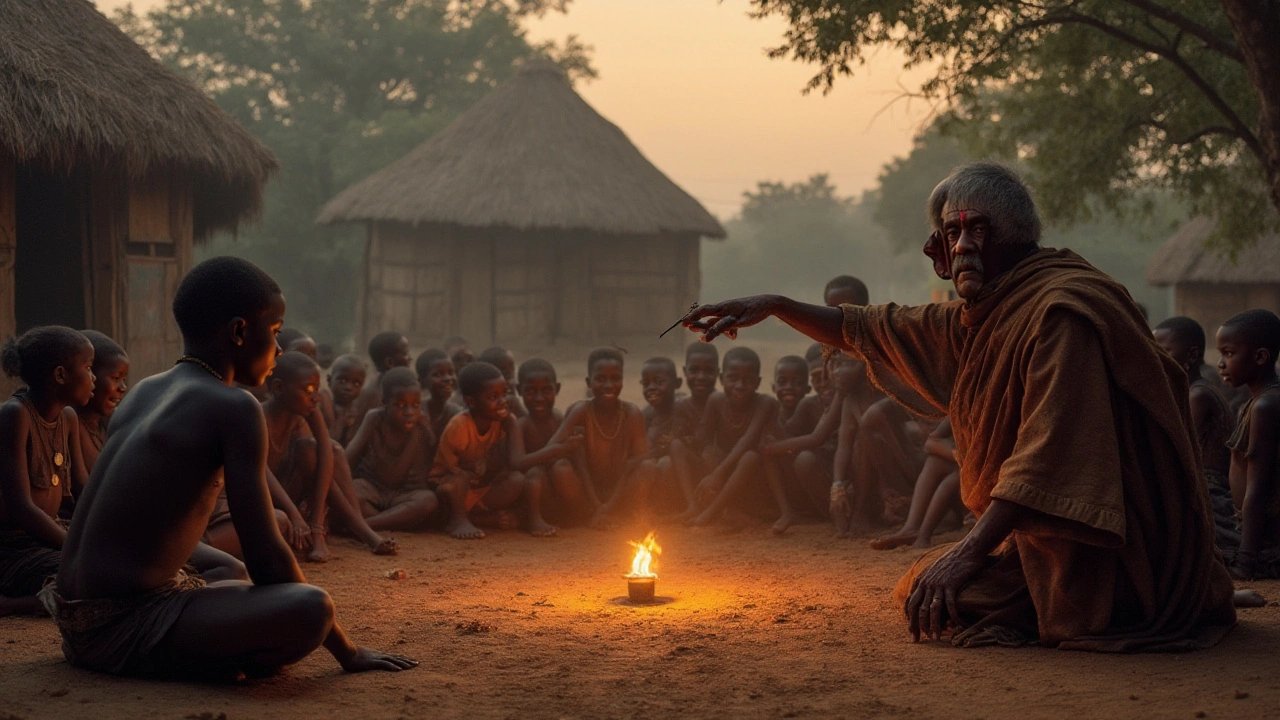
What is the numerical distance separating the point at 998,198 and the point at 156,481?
289cm

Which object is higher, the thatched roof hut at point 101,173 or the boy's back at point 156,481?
the thatched roof hut at point 101,173

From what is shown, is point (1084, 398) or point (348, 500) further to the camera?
point (348, 500)

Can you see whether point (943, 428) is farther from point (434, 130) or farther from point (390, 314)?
point (434, 130)

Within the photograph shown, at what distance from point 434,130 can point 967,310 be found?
23.4 m

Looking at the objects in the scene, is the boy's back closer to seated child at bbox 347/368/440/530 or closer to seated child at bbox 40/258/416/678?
seated child at bbox 40/258/416/678

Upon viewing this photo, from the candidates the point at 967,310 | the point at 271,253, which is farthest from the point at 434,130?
the point at 967,310

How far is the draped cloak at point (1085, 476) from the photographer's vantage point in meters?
3.78

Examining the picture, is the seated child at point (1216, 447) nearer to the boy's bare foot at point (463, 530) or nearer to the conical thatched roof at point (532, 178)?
the boy's bare foot at point (463, 530)

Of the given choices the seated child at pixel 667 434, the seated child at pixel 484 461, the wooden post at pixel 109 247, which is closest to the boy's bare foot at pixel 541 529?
the seated child at pixel 484 461

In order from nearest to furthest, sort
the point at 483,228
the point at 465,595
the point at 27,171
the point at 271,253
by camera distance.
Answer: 1. the point at 465,595
2. the point at 27,171
3. the point at 483,228
4. the point at 271,253

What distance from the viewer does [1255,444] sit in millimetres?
5039

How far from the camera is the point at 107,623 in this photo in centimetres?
339

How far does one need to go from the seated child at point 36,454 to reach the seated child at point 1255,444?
16.1ft

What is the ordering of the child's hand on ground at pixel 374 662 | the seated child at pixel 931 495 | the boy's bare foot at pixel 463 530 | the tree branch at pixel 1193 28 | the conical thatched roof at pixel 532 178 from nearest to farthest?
the child's hand on ground at pixel 374 662 < the seated child at pixel 931 495 < the boy's bare foot at pixel 463 530 < the tree branch at pixel 1193 28 < the conical thatched roof at pixel 532 178
